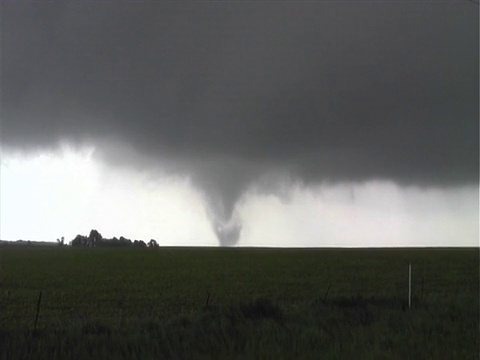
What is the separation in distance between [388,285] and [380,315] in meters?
20.0

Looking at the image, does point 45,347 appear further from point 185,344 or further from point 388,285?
point 388,285

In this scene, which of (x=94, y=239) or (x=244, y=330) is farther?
(x=94, y=239)

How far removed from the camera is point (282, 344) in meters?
10.9

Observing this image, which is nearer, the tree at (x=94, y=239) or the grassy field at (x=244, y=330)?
the grassy field at (x=244, y=330)

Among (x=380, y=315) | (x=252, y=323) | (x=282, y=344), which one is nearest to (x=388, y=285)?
(x=380, y=315)

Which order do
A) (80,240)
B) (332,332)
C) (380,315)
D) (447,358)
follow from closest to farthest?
(447,358)
(332,332)
(380,315)
(80,240)

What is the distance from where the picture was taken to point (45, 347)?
10.5 meters

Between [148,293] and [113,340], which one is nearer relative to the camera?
[113,340]

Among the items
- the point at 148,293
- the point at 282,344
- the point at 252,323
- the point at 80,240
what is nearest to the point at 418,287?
the point at 148,293

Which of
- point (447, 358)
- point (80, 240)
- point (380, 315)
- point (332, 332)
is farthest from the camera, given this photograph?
point (80, 240)

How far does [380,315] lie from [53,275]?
31800 millimetres

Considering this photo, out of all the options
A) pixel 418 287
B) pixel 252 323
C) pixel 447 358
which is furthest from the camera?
pixel 418 287

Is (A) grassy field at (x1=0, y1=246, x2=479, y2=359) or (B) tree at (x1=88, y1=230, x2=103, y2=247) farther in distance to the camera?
(B) tree at (x1=88, y1=230, x2=103, y2=247)

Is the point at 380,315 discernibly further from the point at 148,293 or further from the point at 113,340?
the point at 148,293
